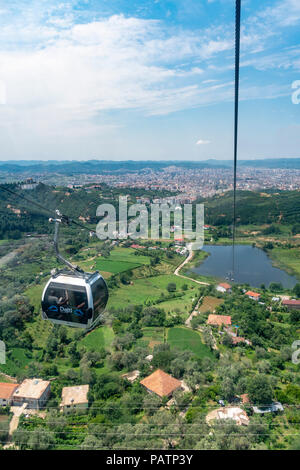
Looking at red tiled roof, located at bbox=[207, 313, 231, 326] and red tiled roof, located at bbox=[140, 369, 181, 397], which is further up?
red tiled roof, located at bbox=[207, 313, 231, 326]

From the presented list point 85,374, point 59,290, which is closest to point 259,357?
point 85,374

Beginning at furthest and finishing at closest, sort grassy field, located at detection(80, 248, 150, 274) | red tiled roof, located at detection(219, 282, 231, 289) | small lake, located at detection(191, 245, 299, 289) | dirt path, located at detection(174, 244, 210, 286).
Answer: grassy field, located at detection(80, 248, 150, 274) < small lake, located at detection(191, 245, 299, 289) < dirt path, located at detection(174, 244, 210, 286) < red tiled roof, located at detection(219, 282, 231, 289)

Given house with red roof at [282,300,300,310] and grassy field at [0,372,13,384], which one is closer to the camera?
grassy field at [0,372,13,384]

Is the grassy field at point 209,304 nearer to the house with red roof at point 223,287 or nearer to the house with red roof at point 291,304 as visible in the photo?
the house with red roof at point 223,287

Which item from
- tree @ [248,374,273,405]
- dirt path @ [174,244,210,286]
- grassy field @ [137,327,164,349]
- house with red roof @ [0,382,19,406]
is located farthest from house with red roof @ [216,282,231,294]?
house with red roof @ [0,382,19,406]

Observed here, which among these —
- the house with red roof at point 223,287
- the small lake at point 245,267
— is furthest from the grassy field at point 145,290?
the small lake at point 245,267

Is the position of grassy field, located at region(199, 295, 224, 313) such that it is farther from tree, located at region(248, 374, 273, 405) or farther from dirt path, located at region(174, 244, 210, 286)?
tree, located at region(248, 374, 273, 405)

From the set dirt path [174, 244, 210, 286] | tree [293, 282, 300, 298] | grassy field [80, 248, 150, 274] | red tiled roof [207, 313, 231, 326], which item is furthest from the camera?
grassy field [80, 248, 150, 274]

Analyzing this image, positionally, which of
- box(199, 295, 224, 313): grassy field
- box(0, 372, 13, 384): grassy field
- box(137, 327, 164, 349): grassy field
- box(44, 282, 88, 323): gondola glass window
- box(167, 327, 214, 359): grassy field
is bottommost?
box(0, 372, 13, 384): grassy field
